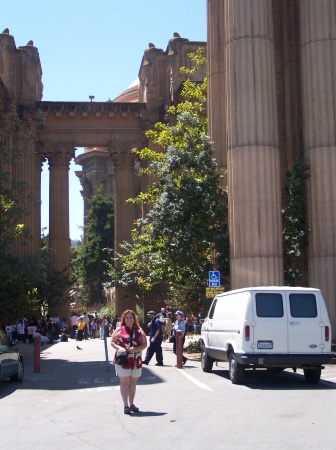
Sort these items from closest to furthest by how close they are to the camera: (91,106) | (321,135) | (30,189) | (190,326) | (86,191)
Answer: (321,135), (190,326), (30,189), (91,106), (86,191)

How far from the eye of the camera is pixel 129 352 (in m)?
12.1

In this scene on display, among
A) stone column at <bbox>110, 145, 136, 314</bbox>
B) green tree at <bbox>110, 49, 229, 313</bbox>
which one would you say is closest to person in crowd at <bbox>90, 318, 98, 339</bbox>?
stone column at <bbox>110, 145, 136, 314</bbox>

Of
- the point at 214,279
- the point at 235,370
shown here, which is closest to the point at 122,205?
the point at 214,279

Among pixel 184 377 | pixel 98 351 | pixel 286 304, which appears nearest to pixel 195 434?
pixel 286 304

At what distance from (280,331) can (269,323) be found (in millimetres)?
271

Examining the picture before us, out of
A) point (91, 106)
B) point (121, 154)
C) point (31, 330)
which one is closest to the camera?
point (31, 330)

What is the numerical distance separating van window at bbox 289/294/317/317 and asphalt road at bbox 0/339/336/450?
1.47 metres

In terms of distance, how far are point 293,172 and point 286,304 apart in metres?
9.91

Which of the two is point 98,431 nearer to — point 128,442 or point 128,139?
point 128,442

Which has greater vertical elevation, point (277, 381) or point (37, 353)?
point (37, 353)

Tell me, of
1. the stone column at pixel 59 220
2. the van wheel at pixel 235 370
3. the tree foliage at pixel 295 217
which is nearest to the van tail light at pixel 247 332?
the van wheel at pixel 235 370

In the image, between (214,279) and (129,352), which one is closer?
(129,352)

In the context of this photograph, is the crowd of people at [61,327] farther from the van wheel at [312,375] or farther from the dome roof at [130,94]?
the dome roof at [130,94]

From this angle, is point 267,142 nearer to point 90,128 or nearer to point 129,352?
point 129,352
